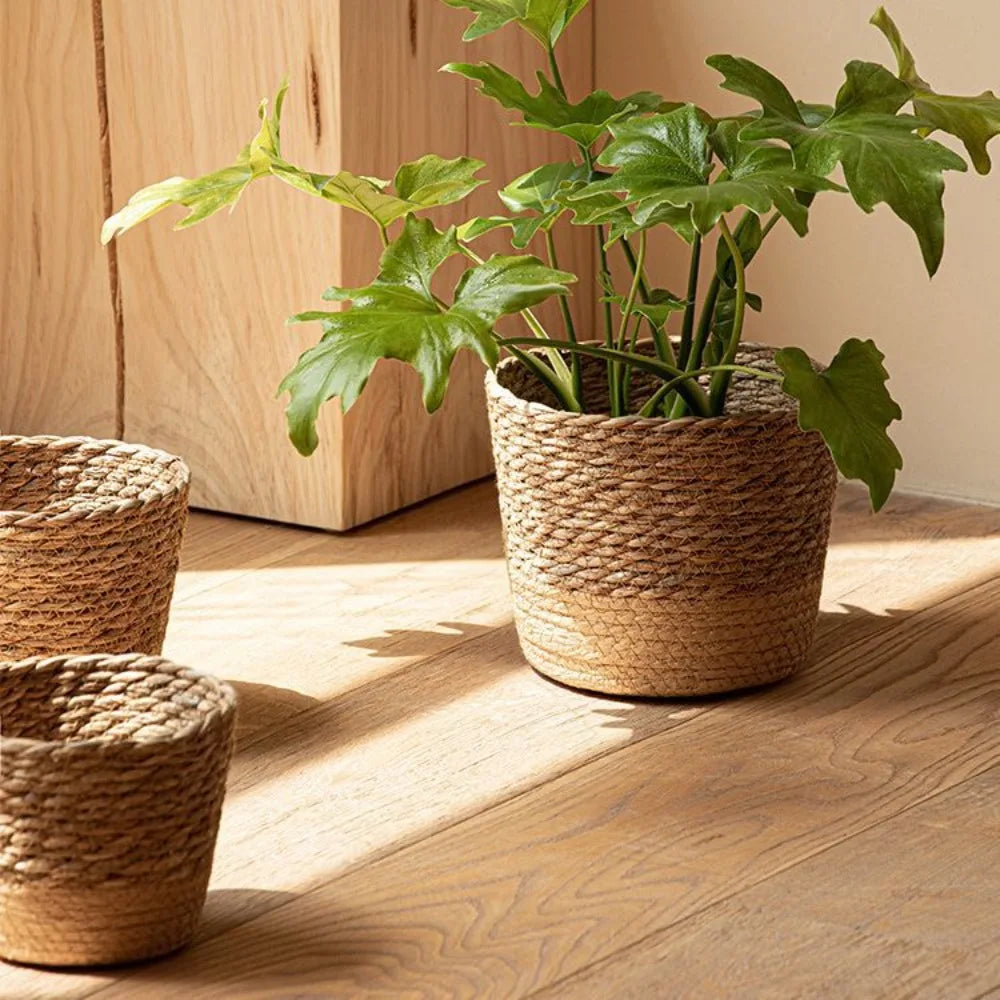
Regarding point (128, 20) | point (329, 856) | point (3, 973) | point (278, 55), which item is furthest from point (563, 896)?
point (128, 20)

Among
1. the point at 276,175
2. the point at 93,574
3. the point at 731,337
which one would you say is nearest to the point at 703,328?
the point at 731,337

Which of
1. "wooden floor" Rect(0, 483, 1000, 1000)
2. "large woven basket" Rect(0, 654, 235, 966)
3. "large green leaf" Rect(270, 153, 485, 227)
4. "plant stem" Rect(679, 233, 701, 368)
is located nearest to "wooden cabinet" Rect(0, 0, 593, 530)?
"wooden floor" Rect(0, 483, 1000, 1000)

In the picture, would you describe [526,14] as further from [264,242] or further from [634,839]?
[634,839]

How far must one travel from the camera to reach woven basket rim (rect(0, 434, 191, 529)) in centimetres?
152

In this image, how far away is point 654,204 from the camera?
56.2 inches

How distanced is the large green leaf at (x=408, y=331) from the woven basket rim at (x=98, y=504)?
15 centimetres

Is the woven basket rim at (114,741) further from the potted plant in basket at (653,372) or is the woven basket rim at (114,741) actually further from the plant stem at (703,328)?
the plant stem at (703,328)

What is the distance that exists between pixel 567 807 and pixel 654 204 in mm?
453

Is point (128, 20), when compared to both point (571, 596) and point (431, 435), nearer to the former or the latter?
point (431, 435)

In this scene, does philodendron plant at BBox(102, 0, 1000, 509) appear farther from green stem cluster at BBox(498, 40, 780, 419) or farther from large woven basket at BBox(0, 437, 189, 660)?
large woven basket at BBox(0, 437, 189, 660)

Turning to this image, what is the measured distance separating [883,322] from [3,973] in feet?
4.53

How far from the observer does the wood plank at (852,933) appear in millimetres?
1229

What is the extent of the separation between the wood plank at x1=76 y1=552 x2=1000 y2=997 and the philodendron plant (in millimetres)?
235

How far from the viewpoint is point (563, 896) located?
1.34 metres
